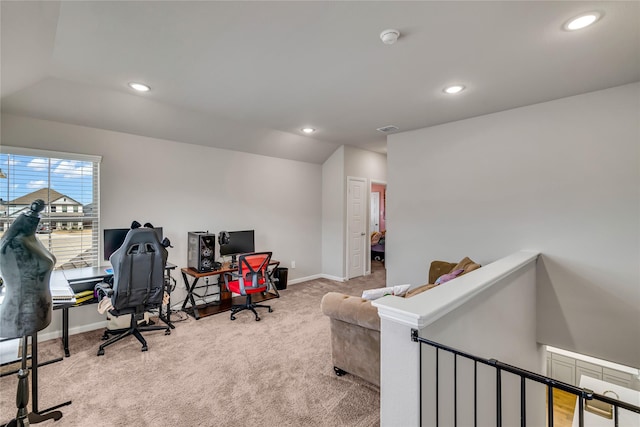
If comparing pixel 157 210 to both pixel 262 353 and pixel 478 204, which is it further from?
pixel 478 204

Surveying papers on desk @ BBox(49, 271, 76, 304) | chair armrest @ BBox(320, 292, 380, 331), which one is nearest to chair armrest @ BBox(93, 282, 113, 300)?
papers on desk @ BBox(49, 271, 76, 304)

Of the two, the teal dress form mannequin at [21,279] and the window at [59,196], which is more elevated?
the window at [59,196]

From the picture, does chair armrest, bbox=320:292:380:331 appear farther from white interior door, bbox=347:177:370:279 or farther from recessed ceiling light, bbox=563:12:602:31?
white interior door, bbox=347:177:370:279

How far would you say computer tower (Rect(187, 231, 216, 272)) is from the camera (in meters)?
3.97

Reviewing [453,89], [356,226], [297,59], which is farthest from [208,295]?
[453,89]

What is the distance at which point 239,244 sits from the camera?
15.1 feet

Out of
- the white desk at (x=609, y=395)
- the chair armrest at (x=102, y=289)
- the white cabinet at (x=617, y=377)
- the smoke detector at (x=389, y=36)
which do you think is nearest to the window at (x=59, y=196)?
the chair armrest at (x=102, y=289)

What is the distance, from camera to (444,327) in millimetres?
1481

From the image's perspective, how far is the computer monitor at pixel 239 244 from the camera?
447cm

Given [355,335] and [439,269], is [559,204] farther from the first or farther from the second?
[355,335]

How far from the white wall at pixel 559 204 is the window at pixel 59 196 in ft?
14.2

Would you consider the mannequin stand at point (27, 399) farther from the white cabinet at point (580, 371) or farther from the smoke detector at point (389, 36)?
the white cabinet at point (580, 371)

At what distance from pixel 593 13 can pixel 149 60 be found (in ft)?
10.3

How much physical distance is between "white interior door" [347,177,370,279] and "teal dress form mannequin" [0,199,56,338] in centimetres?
475
